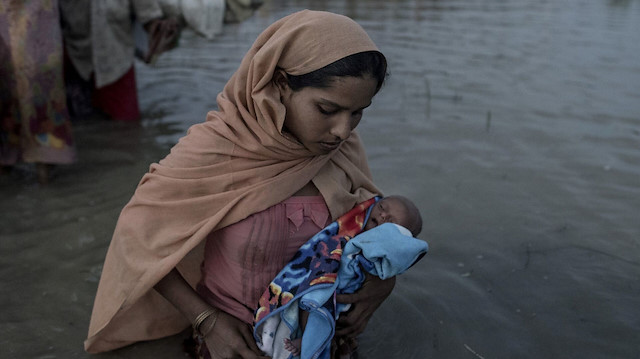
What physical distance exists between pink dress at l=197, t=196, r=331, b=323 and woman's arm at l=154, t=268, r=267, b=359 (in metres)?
0.06

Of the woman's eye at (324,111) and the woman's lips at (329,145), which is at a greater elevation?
the woman's eye at (324,111)

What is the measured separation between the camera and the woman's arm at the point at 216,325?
6.96ft

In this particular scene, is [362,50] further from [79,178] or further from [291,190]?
[79,178]

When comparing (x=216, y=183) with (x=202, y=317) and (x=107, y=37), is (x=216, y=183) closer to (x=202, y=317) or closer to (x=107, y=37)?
(x=202, y=317)

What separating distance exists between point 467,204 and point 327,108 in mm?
2492

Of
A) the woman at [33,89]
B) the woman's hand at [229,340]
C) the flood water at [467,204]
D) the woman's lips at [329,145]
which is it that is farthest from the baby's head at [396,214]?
the woman at [33,89]

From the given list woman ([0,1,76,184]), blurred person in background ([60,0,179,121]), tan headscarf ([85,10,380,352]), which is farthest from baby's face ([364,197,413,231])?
blurred person in background ([60,0,179,121])

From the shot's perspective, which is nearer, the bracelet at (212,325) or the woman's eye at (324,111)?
the woman's eye at (324,111)

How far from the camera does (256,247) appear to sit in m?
2.11

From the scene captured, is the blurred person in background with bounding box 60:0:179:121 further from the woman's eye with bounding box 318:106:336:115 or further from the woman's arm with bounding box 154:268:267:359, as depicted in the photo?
the woman's eye with bounding box 318:106:336:115

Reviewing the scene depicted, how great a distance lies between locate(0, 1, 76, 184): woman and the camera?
3.98 meters

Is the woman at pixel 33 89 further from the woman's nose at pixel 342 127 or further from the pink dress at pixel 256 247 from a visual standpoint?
the woman's nose at pixel 342 127

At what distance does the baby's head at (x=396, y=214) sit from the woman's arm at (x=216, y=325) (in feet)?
2.00

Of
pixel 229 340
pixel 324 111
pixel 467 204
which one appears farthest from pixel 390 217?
pixel 467 204
